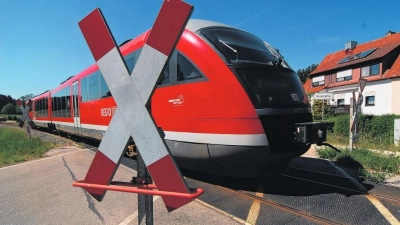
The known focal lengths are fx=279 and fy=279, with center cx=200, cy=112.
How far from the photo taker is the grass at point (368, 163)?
18.6 ft

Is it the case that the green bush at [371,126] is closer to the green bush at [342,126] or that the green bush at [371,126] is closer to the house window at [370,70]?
the green bush at [342,126]

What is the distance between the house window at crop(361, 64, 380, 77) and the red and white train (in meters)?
25.2

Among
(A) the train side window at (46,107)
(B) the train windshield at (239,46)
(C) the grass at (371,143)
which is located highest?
(B) the train windshield at (239,46)

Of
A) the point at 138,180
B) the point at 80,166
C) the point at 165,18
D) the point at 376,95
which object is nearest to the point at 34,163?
the point at 80,166

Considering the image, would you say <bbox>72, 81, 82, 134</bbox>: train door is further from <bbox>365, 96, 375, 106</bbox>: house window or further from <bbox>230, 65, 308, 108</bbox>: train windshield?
<bbox>365, 96, 375, 106</bbox>: house window

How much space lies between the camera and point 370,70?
1047 inches

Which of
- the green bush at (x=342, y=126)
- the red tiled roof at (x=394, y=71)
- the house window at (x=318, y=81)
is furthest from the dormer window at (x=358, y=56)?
the green bush at (x=342, y=126)

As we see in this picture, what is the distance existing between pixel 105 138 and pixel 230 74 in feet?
9.34

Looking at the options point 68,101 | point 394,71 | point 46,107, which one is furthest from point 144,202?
point 394,71

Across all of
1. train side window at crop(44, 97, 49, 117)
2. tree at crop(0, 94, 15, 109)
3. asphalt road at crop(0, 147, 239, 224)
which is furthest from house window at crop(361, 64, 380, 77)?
tree at crop(0, 94, 15, 109)

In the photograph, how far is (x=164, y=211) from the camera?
392cm

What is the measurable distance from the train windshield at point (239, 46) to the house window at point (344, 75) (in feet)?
89.4

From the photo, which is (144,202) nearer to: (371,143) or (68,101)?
(371,143)

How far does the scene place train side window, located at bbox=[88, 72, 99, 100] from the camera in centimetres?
895
